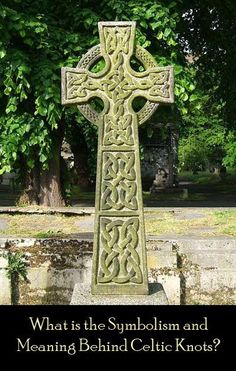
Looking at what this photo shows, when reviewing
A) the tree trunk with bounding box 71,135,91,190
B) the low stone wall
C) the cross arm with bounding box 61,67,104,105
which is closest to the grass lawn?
the low stone wall

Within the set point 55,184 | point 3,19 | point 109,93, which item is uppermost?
point 3,19

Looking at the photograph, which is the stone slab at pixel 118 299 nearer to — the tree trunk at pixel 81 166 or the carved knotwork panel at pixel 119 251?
the carved knotwork panel at pixel 119 251

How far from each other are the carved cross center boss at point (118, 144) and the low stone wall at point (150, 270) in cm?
157

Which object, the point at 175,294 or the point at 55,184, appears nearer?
the point at 175,294

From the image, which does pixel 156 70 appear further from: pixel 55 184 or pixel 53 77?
pixel 55 184

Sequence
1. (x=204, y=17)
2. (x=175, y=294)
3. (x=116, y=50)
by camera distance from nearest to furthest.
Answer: (x=116, y=50)
(x=175, y=294)
(x=204, y=17)

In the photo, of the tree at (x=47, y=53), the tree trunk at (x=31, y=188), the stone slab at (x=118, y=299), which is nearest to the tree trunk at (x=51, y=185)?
the tree trunk at (x=31, y=188)

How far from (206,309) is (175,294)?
169 centimetres

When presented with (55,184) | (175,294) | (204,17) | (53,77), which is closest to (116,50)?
(175,294)

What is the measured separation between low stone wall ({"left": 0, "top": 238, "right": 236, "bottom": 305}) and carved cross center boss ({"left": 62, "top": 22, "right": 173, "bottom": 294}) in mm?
1570

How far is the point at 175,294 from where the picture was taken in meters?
5.88

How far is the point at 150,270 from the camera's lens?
587 cm

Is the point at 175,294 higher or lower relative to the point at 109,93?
lower

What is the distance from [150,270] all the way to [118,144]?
6.56ft
